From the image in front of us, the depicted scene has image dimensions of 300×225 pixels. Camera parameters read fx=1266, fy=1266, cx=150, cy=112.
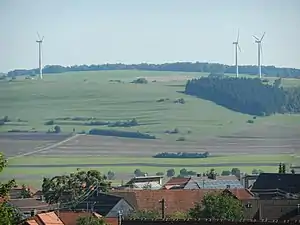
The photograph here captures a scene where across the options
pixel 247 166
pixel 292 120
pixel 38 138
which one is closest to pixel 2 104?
pixel 38 138

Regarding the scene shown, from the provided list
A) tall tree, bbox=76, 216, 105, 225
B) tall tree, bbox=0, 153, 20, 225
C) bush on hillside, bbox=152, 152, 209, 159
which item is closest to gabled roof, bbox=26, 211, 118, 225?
tall tree, bbox=76, 216, 105, 225

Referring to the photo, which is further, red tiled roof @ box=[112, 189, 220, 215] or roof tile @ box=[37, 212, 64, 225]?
red tiled roof @ box=[112, 189, 220, 215]

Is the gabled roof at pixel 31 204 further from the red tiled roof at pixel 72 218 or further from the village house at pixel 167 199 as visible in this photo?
the red tiled roof at pixel 72 218

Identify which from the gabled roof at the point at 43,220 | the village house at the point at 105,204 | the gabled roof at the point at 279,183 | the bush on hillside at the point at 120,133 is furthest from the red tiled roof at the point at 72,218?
the bush on hillside at the point at 120,133

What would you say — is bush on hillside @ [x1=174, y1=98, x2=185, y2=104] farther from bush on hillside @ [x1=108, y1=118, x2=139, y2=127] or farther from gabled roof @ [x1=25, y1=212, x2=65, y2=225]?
gabled roof @ [x1=25, y1=212, x2=65, y2=225]

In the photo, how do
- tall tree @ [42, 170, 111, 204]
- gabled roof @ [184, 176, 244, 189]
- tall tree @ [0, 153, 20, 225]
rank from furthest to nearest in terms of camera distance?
gabled roof @ [184, 176, 244, 189] → tall tree @ [42, 170, 111, 204] → tall tree @ [0, 153, 20, 225]

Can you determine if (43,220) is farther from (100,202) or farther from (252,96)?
(252,96)
